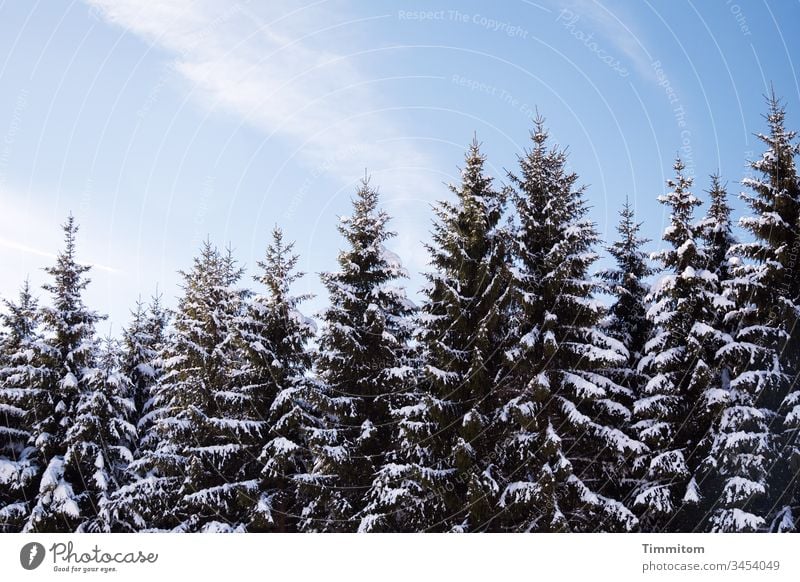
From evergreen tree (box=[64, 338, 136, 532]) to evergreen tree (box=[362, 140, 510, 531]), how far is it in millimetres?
11098

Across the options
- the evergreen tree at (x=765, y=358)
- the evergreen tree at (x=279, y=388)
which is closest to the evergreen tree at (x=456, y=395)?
the evergreen tree at (x=279, y=388)

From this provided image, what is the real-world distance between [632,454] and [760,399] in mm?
4040

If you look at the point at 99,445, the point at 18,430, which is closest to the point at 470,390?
the point at 99,445

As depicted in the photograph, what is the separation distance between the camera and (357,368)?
71.2ft

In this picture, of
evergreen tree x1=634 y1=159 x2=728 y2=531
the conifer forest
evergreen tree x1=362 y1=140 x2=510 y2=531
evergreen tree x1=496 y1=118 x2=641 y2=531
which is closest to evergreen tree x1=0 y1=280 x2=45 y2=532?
the conifer forest

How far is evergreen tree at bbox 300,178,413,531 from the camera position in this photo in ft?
67.9

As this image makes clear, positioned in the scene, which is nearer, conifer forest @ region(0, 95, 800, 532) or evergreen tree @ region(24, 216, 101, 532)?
conifer forest @ region(0, 95, 800, 532)

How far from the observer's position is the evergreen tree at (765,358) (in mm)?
18234

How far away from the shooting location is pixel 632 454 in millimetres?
19688

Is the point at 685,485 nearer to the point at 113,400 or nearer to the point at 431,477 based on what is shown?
the point at 431,477

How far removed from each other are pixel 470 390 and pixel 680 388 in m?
7.02

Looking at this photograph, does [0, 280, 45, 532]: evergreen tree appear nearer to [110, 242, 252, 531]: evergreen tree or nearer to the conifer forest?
the conifer forest

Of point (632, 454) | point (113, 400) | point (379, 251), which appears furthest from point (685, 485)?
point (113, 400)

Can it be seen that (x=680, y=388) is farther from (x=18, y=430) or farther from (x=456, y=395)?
(x=18, y=430)
